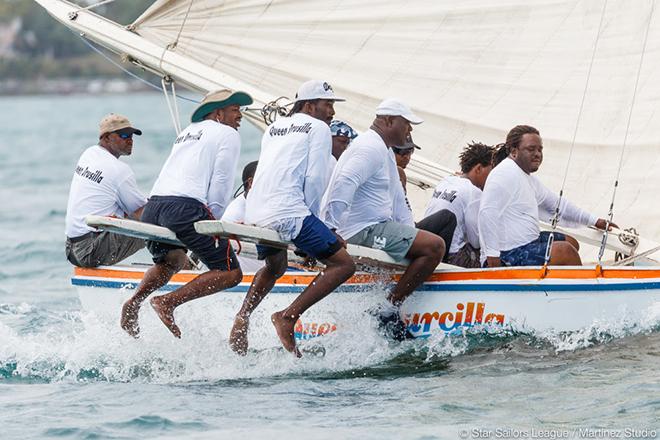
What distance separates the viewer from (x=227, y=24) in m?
10.0

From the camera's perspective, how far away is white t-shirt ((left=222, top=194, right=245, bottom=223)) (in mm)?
8594

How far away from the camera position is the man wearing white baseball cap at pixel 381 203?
7691 mm

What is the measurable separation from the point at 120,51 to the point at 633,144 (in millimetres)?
3616

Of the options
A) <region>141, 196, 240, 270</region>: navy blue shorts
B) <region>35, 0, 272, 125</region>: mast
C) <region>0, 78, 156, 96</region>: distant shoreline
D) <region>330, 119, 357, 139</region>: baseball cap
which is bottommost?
<region>141, 196, 240, 270</region>: navy blue shorts

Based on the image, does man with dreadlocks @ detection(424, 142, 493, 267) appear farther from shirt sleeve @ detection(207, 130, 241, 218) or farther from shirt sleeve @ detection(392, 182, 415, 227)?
shirt sleeve @ detection(207, 130, 241, 218)

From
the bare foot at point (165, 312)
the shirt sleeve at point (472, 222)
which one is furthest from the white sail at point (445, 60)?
the bare foot at point (165, 312)

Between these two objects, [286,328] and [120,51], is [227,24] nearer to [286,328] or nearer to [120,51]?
[120,51]

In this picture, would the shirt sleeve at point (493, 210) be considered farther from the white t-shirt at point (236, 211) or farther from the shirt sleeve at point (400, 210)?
the white t-shirt at point (236, 211)

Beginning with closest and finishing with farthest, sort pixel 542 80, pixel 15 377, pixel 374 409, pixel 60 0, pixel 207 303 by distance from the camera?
pixel 374 409, pixel 15 377, pixel 207 303, pixel 542 80, pixel 60 0

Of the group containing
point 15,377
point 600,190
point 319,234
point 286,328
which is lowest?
point 15,377

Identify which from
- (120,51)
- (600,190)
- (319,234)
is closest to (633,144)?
(600,190)

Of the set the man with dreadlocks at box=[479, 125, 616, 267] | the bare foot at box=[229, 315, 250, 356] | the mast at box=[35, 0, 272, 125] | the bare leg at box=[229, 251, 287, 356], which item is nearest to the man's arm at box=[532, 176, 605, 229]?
the man with dreadlocks at box=[479, 125, 616, 267]

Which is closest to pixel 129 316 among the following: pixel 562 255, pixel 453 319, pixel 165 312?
pixel 165 312

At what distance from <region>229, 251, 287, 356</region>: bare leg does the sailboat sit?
0.44 m
